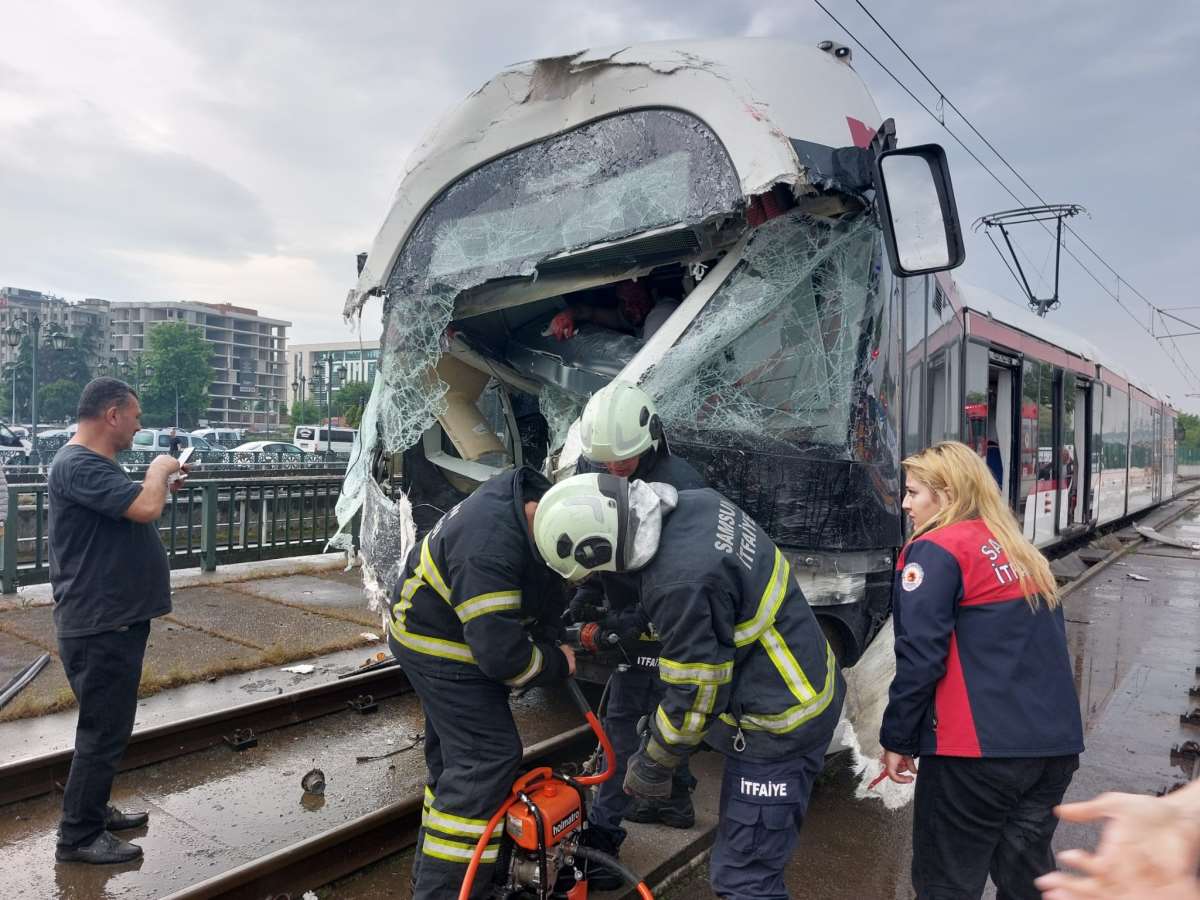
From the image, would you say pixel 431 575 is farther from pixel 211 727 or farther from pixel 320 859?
pixel 211 727

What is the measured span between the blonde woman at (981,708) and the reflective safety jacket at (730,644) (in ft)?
0.98

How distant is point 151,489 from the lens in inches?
144

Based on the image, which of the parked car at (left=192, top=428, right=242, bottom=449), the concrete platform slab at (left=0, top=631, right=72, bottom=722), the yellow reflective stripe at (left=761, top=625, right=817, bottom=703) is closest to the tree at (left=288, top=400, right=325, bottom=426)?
the parked car at (left=192, top=428, right=242, bottom=449)

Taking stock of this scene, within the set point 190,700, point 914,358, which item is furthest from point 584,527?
point 190,700

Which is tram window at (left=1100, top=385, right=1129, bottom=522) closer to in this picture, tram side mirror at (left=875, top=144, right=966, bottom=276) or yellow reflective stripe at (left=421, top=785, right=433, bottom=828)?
tram side mirror at (left=875, top=144, right=966, bottom=276)

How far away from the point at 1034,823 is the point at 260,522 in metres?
9.51

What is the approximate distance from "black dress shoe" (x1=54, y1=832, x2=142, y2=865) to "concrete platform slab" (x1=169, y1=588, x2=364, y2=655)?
3.11m

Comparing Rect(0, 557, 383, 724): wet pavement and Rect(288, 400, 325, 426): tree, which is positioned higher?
Rect(288, 400, 325, 426): tree

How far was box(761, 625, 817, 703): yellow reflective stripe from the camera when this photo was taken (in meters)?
2.65

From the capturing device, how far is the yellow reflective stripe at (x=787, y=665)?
265 centimetres

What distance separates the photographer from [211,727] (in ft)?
15.9

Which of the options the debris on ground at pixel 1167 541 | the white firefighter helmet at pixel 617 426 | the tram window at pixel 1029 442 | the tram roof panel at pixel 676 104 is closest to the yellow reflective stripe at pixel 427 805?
the white firefighter helmet at pixel 617 426

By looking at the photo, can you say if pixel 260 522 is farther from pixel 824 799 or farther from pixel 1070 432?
pixel 1070 432

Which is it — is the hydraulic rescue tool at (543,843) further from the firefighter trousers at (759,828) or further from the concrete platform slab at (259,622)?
the concrete platform slab at (259,622)
